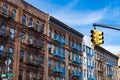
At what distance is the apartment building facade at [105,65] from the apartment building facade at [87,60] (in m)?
2.56

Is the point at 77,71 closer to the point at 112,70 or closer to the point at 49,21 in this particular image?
the point at 49,21

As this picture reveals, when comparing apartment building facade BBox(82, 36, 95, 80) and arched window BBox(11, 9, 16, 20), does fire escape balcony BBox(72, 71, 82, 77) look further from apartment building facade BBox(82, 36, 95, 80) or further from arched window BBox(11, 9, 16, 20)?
arched window BBox(11, 9, 16, 20)

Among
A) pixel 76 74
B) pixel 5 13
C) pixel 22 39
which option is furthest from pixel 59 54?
pixel 5 13

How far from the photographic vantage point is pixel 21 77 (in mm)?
44188

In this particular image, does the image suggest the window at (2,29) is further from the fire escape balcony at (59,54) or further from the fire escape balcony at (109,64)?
the fire escape balcony at (109,64)

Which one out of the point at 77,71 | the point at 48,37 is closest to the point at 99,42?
the point at 48,37

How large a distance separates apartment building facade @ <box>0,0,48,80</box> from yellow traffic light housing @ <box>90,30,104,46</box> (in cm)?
2247

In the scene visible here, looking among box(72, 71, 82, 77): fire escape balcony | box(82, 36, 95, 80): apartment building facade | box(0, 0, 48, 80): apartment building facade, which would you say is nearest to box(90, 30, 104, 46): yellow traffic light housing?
box(0, 0, 48, 80): apartment building facade

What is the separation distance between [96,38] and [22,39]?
2820cm

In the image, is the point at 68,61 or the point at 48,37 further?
the point at 68,61

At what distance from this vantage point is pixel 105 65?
76438 mm

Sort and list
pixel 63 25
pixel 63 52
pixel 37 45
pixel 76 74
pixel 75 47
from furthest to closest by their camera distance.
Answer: pixel 75 47 < pixel 76 74 < pixel 63 52 < pixel 63 25 < pixel 37 45

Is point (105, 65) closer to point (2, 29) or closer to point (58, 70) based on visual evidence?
point (58, 70)

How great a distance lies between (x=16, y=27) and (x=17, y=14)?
2.21m
